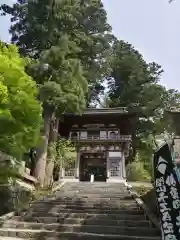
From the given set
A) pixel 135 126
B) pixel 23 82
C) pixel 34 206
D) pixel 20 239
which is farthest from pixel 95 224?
pixel 135 126

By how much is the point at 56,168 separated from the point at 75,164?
1668 mm

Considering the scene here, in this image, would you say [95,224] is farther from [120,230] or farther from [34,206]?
[34,206]

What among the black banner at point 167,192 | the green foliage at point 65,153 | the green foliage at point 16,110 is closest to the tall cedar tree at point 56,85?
the green foliage at point 65,153

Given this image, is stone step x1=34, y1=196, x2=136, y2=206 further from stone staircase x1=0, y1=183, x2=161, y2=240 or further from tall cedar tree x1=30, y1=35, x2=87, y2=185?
tall cedar tree x1=30, y1=35, x2=87, y2=185

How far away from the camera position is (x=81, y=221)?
10406mm

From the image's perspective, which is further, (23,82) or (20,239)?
(23,82)

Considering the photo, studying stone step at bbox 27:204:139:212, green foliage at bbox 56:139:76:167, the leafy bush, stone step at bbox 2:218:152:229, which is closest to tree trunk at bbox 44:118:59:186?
green foliage at bbox 56:139:76:167

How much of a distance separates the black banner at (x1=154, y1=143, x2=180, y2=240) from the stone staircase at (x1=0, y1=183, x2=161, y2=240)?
2.33 meters

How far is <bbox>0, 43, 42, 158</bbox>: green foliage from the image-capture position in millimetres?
9484

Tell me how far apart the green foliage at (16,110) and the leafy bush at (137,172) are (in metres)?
15.8

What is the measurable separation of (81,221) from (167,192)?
4.63 meters

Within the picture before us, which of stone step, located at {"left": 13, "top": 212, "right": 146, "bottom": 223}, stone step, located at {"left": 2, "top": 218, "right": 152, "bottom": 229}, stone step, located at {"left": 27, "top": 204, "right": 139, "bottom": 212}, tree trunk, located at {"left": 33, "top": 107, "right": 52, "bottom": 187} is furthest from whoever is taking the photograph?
tree trunk, located at {"left": 33, "top": 107, "right": 52, "bottom": 187}

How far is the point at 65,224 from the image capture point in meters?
10.1

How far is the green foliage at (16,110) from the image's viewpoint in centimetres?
948
